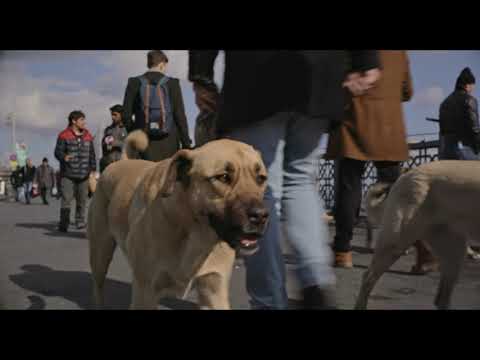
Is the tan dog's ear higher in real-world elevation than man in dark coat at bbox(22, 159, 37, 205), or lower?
higher

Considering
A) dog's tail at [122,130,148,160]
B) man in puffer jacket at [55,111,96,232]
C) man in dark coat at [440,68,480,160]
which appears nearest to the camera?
dog's tail at [122,130,148,160]

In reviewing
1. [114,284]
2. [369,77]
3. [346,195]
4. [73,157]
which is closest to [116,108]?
[73,157]

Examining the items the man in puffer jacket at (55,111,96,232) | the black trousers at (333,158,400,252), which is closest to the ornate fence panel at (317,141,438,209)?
the black trousers at (333,158,400,252)

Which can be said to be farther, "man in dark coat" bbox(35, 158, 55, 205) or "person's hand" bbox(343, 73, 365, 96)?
"man in dark coat" bbox(35, 158, 55, 205)

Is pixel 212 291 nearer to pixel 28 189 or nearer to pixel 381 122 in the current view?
pixel 381 122

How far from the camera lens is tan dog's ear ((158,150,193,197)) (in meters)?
2.09

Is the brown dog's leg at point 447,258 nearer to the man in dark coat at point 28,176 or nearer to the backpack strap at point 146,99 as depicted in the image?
the backpack strap at point 146,99

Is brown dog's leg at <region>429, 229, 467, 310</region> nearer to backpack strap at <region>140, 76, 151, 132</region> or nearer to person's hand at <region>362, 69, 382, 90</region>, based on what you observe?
person's hand at <region>362, 69, 382, 90</region>

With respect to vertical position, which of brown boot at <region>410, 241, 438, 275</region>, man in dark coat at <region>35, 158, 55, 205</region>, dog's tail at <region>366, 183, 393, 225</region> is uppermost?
dog's tail at <region>366, 183, 393, 225</region>

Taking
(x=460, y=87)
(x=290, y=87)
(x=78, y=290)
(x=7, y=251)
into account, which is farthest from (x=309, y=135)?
(x=7, y=251)

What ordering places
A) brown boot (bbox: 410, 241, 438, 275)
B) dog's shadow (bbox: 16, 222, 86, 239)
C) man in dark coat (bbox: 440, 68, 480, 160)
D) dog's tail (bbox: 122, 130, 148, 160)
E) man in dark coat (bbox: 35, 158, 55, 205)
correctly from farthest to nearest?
man in dark coat (bbox: 35, 158, 55, 205) < dog's shadow (bbox: 16, 222, 86, 239) < man in dark coat (bbox: 440, 68, 480, 160) < brown boot (bbox: 410, 241, 438, 275) < dog's tail (bbox: 122, 130, 148, 160)

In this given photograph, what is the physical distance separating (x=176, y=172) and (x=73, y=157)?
507 centimetres

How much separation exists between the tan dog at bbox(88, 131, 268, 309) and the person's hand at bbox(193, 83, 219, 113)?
0.28 metres

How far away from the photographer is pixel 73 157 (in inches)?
264
